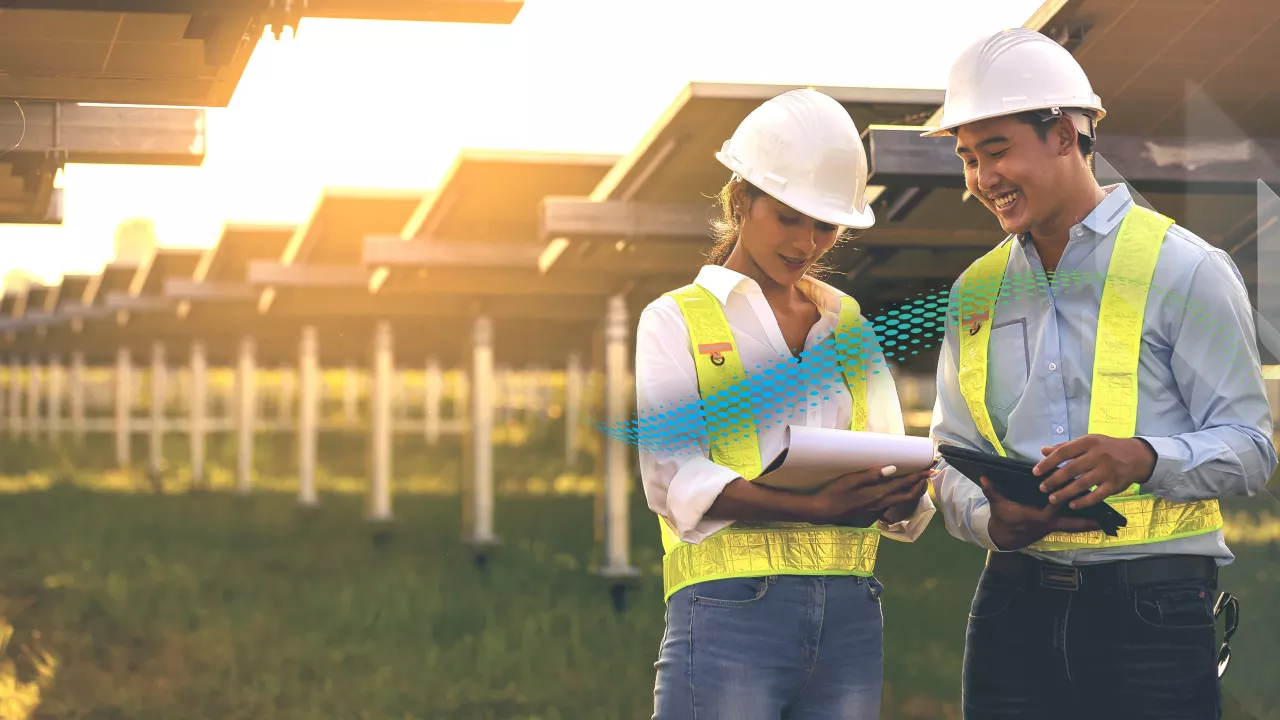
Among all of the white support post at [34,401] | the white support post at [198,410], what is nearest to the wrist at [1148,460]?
the white support post at [198,410]

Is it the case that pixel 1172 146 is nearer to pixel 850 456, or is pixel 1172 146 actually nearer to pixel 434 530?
pixel 850 456

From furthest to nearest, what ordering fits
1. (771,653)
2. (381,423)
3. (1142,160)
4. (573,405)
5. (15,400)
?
1. (15,400)
2. (573,405)
3. (381,423)
4. (1142,160)
5. (771,653)

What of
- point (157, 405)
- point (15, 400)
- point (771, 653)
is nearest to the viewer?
point (771, 653)

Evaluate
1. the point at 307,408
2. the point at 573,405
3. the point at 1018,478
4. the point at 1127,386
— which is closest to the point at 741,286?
the point at 1018,478

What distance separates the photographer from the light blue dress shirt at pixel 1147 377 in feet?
10.6

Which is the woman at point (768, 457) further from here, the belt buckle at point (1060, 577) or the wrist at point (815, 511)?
the belt buckle at point (1060, 577)

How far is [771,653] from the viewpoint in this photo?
3131 millimetres

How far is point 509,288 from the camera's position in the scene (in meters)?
15.2

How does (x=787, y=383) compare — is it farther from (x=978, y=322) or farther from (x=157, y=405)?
(x=157, y=405)

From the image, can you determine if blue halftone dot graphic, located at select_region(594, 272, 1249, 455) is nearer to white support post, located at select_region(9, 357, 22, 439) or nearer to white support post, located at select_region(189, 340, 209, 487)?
white support post, located at select_region(189, 340, 209, 487)

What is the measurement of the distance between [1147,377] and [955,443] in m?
0.41

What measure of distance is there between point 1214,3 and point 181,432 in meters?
38.7

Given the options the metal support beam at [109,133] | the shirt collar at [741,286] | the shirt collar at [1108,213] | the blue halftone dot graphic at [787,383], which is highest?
the metal support beam at [109,133]

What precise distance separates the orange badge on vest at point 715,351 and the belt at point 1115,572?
80cm
